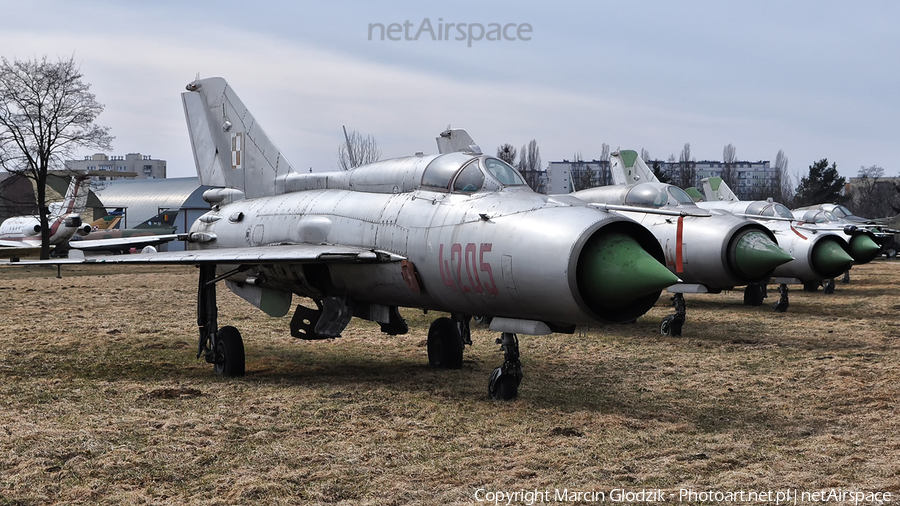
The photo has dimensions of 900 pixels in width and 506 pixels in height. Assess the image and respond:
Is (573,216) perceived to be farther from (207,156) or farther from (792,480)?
(207,156)

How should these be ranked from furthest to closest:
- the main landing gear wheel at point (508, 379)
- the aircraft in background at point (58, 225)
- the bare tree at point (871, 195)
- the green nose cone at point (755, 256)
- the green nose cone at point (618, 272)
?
the bare tree at point (871, 195) → the aircraft in background at point (58, 225) → the green nose cone at point (755, 256) → the main landing gear wheel at point (508, 379) → the green nose cone at point (618, 272)

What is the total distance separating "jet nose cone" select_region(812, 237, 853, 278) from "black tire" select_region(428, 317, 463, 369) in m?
10.9

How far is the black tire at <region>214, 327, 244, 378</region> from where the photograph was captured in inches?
396

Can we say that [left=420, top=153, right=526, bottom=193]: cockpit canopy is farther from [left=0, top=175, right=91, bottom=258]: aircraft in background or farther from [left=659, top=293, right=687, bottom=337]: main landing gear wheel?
[left=0, top=175, right=91, bottom=258]: aircraft in background

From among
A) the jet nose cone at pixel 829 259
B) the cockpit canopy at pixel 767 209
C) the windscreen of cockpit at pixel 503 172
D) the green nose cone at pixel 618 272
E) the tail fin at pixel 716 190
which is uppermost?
the tail fin at pixel 716 190

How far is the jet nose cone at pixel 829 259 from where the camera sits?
18078 mm

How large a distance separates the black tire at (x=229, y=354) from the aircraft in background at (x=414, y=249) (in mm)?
17

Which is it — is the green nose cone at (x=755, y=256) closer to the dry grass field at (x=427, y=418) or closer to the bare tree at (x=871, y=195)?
the dry grass field at (x=427, y=418)

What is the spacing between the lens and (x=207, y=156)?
44.8 ft

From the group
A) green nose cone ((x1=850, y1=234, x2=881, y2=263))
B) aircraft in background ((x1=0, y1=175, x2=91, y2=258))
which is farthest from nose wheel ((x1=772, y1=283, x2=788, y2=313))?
aircraft in background ((x1=0, y1=175, x2=91, y2=258))

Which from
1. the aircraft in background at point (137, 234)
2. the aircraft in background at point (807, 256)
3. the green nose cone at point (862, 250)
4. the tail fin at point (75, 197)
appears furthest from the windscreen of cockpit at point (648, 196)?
the tail fin at point (75, 197)

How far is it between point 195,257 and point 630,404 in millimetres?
5159

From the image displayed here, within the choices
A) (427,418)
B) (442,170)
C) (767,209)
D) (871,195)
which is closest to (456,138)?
(442,170)

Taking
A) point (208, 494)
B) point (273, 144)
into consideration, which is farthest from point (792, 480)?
point (273, 144)
